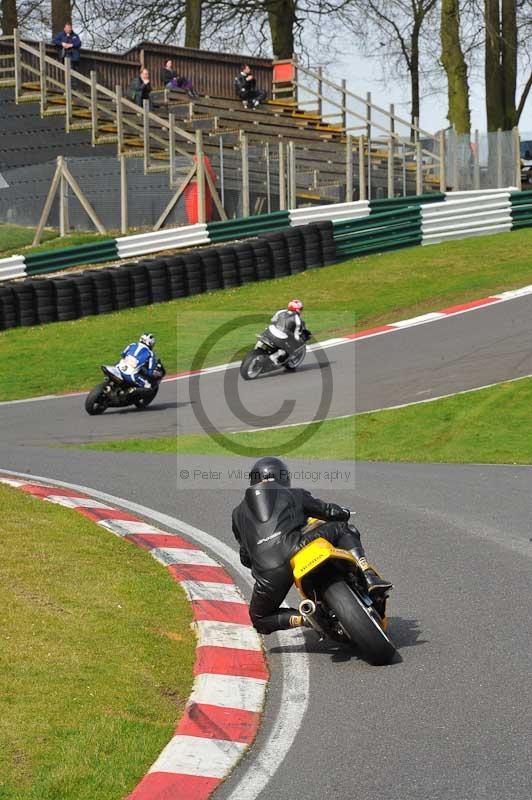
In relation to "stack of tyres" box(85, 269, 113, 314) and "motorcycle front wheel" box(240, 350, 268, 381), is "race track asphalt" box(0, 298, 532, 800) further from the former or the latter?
"stack of tyres" box(85, 269, 113, 314)

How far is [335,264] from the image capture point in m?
27.1

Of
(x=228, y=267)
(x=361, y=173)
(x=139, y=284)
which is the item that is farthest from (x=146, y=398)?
(x=361, y=173)

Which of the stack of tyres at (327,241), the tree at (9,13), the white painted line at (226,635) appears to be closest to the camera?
the white painted line at (226,635)

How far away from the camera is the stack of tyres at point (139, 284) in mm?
24247

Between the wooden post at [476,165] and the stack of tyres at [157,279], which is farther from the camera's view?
the wooden post at [476,165]

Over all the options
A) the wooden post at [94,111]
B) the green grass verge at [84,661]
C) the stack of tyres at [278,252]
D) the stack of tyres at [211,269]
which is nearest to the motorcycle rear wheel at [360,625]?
the green grass verge at [84,661]

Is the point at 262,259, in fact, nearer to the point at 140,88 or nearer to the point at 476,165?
the point at 476,165

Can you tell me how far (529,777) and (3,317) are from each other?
63.1 feet

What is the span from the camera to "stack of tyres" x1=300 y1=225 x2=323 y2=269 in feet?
87.3

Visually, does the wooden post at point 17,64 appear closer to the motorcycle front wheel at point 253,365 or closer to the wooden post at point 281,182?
the wooden post at point 281,182

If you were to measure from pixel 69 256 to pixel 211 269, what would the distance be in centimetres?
305

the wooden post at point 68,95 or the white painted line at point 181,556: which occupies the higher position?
the wooden post at point 68,95

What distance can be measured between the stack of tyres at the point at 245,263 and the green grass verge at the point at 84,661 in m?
16.1

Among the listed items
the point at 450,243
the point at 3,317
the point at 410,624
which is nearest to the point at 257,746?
the point at 410,624
